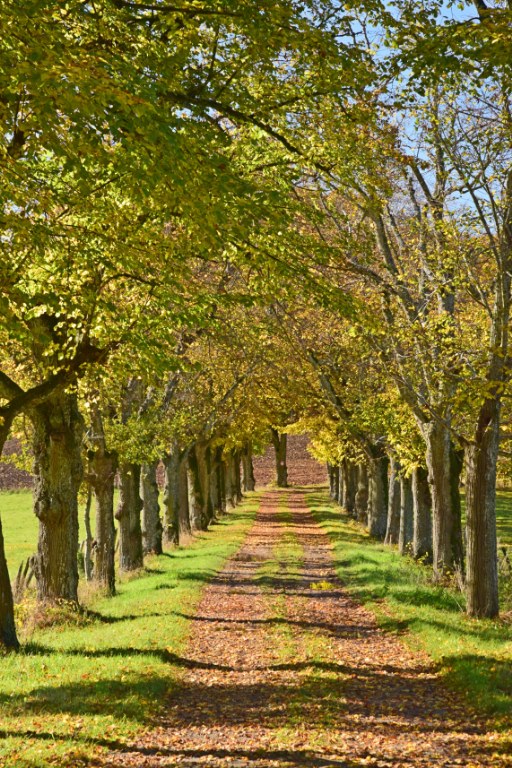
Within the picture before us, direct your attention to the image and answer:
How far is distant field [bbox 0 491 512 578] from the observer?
4035 centimetres

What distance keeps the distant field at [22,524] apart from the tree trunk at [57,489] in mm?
19493

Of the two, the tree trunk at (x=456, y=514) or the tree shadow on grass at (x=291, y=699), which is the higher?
the tree trunk at (x=456, y=514)

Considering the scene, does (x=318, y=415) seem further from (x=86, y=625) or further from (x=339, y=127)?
(x=339, y=127)

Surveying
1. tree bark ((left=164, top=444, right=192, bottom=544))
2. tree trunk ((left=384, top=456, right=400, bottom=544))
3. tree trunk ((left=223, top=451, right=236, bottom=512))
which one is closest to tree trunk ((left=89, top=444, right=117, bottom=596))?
tree bark ((left=164, top=444, right=192, bottom=544))

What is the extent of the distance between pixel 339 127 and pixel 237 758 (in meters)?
9.11

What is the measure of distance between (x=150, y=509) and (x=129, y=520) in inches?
138

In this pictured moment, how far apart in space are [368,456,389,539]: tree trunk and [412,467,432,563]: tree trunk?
7323 mm

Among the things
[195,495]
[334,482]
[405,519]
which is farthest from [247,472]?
[405,519]

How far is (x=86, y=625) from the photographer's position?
15.3 meters

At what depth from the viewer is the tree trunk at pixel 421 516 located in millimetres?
23984

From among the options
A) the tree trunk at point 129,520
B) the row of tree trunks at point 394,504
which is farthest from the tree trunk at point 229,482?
the tree trunk at point 129,520

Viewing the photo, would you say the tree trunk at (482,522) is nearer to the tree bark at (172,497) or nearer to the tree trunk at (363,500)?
the tree bark at (172,497)

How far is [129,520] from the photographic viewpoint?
79.6 ft

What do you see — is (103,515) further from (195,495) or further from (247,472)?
(247,472)
